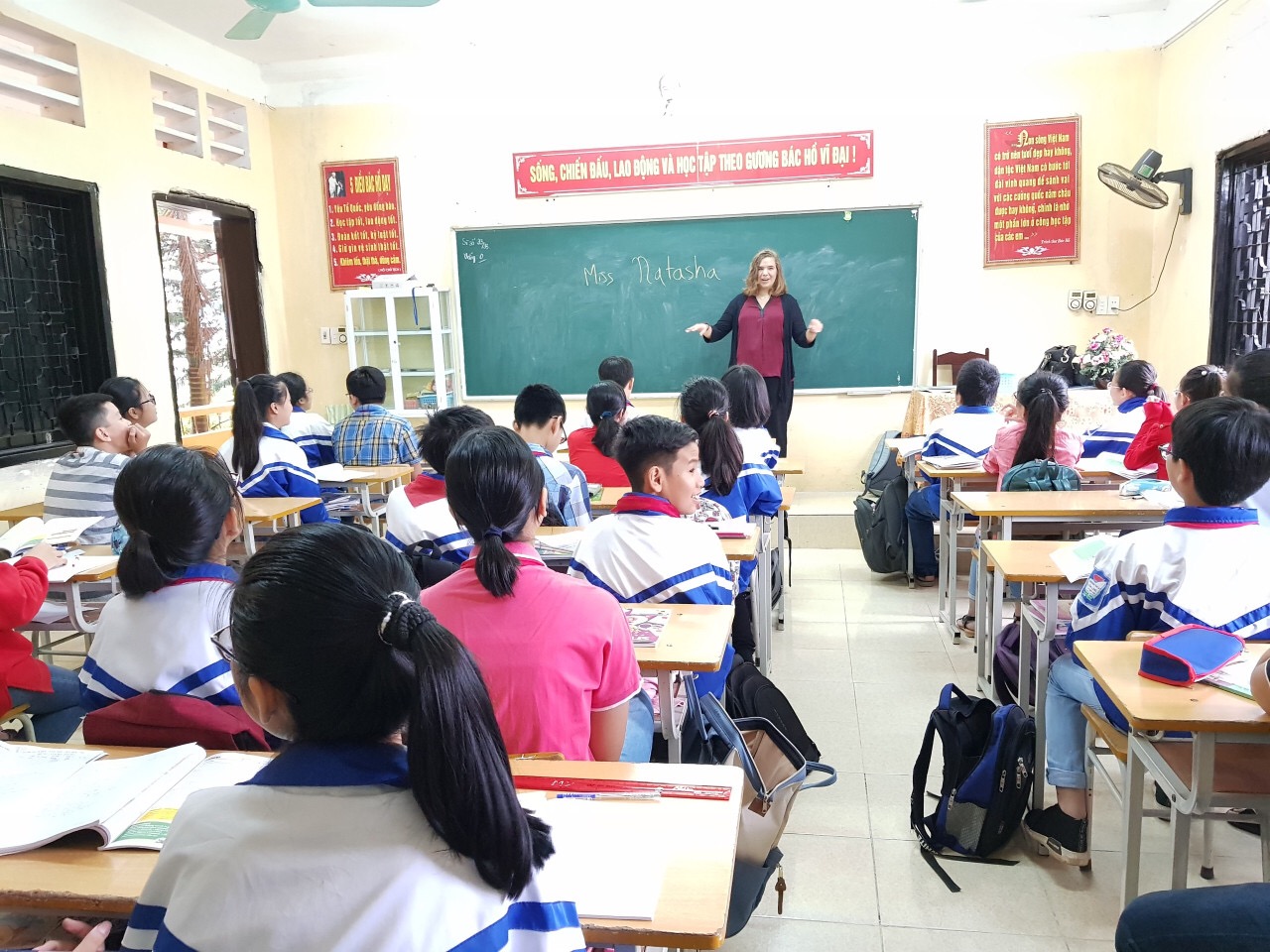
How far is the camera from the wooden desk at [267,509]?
3.44m

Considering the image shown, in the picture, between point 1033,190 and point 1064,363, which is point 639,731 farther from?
point 1033,190

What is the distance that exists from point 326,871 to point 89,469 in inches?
122

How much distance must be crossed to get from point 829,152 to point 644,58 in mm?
1352

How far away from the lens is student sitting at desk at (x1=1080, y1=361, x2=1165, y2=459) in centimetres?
391

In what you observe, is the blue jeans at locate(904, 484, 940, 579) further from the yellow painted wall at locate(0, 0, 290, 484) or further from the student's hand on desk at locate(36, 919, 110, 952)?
the yellow painted wall at locate(0, 0, 290, 484)

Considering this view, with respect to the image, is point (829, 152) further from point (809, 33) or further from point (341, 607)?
point (341, 607)

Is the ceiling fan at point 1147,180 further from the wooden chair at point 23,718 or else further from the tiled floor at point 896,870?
the wooden chair at point 23,718

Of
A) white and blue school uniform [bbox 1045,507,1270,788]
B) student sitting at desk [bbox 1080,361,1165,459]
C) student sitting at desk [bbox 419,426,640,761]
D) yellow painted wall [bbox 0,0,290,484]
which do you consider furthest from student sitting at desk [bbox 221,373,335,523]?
student sitting at desk [bbox 1080,361,1165,459]

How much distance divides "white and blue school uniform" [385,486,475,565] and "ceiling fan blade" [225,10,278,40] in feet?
10.1

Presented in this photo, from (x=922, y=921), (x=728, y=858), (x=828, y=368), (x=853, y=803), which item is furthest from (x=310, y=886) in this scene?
(x=828, y=368)

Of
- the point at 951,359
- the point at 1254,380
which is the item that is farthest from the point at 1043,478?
the point at 951,359

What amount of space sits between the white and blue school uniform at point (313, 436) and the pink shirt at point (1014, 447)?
11.0ft

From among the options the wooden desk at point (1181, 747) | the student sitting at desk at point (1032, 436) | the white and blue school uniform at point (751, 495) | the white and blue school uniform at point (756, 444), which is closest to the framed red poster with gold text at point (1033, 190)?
→ the student sitting at desk at point (1032, 436)

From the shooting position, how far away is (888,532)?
4.41 metres
